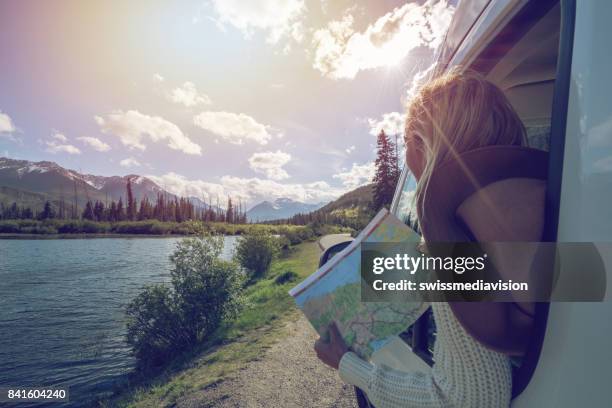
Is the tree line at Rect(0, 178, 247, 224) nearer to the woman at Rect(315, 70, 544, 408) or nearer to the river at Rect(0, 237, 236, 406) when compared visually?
the river at Rect(0, 237, 236, 406)

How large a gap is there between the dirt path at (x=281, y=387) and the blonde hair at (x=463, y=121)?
437 centimetres

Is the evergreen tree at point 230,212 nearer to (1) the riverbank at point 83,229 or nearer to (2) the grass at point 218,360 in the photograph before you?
(1) the riverbank at point 83,229

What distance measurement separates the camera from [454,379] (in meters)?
0.90

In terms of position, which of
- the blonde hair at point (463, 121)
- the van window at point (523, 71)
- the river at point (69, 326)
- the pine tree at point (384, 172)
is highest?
the pine tree at point (384, 172)

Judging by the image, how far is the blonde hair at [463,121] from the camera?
0.93 meters

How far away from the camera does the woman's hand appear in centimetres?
129

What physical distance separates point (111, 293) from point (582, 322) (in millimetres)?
25095

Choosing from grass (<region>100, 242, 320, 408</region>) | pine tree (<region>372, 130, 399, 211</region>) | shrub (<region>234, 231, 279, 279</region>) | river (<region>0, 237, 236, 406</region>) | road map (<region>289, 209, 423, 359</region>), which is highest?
pine tree (<region>372, 130, 399, 211</region>)

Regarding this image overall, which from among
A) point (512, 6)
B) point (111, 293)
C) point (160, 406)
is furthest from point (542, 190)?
point (111, 293)

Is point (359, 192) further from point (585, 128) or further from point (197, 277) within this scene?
point (585, 128)

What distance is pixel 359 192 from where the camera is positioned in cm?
12169

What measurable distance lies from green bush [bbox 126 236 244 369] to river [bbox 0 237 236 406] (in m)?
1.27

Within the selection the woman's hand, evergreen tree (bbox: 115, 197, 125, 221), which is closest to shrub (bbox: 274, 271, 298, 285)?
the woman's hand

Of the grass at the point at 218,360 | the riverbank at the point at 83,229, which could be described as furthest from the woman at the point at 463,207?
the riverbank at the point at 83,229
